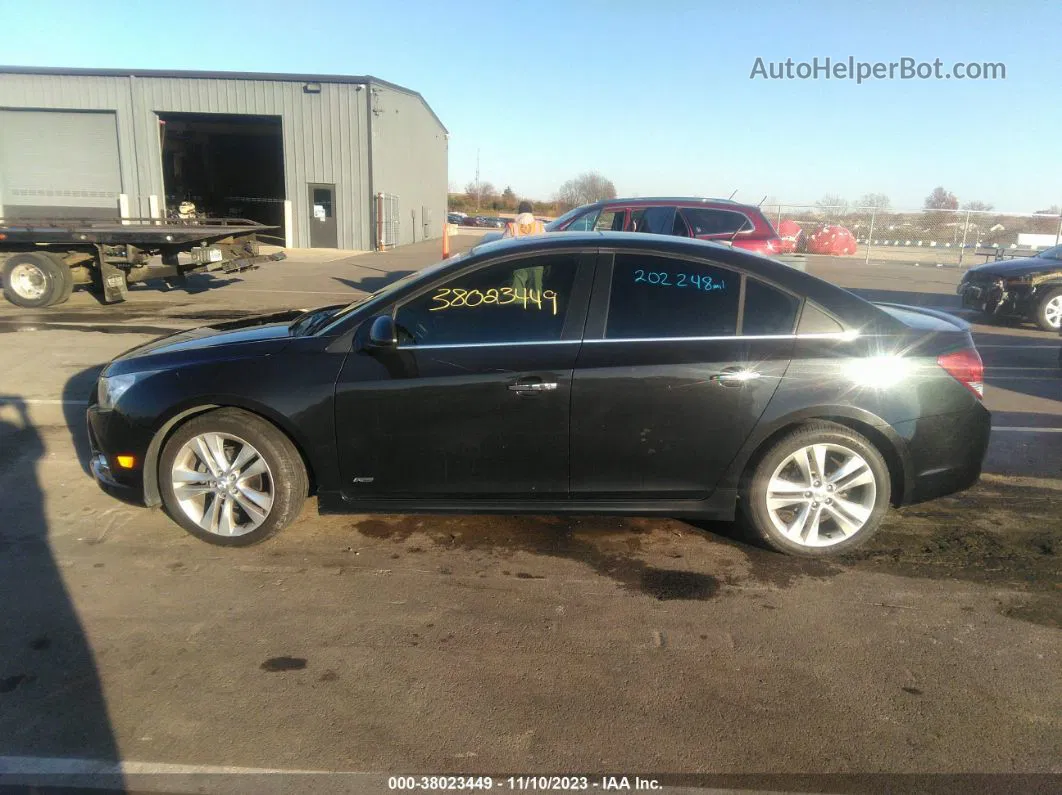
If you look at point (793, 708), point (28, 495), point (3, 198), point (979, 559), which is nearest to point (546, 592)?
point (793, 708)

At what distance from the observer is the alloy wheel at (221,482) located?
399 cm

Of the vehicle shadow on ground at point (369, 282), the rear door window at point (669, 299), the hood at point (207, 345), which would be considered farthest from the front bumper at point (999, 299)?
the hood at point (207, 345)

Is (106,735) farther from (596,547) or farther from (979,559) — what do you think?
(979,559)

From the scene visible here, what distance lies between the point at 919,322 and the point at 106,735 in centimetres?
433

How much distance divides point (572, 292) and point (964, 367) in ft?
6.92

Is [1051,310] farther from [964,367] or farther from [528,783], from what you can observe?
[528,783]

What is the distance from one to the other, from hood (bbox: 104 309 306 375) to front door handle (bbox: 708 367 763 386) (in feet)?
7.36

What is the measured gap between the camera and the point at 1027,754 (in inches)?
104

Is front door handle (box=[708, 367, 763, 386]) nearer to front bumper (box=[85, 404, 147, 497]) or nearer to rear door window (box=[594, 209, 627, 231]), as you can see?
front bumper (box=[85, 404, 147, 497])

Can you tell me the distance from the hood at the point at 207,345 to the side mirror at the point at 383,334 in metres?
0.54

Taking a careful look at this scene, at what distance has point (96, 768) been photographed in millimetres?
2527

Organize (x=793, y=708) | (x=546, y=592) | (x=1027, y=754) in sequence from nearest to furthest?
(x=1027, y=754) → (x=793, y=708) → (x=546, y=592)

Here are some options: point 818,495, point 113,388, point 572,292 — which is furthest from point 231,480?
point 818,495

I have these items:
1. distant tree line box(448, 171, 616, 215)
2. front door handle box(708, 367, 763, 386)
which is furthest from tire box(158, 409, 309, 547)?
distant tree line box(448, 171, 616, 215)
